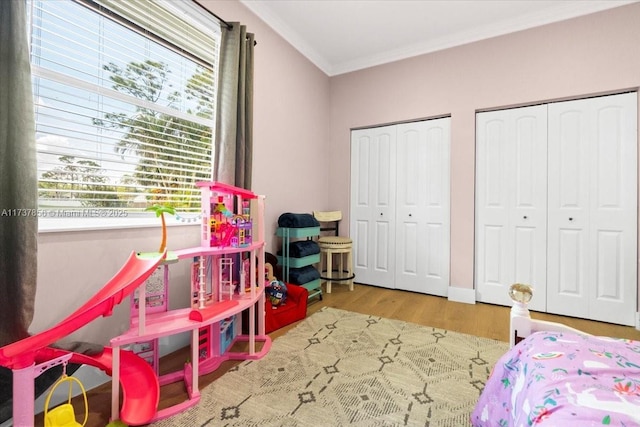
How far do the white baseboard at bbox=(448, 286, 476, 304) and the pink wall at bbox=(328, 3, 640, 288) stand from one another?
54mm

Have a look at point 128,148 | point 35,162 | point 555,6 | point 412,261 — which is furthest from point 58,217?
point 555,6

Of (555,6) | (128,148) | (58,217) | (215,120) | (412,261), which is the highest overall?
(555,6)

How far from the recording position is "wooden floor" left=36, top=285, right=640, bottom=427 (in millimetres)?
1546

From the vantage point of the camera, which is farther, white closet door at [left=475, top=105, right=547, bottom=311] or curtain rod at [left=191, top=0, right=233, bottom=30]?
white closet door at [left=475, top=105, right=547, bottom=311]

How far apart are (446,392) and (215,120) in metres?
2.28

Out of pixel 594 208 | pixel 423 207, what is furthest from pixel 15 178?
pixel 594 208

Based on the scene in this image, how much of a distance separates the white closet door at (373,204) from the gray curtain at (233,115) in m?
1.75

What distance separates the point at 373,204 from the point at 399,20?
6.33 ft

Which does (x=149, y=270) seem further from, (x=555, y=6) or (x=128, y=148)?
(x=555, y=6)

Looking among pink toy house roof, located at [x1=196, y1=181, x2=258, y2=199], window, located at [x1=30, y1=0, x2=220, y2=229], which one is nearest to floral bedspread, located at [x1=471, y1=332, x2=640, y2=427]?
pink toy house roof, located at [x1=196, y1=181, x2=258, y2=199]

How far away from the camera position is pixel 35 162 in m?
1.24

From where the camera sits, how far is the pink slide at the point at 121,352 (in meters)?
0.98

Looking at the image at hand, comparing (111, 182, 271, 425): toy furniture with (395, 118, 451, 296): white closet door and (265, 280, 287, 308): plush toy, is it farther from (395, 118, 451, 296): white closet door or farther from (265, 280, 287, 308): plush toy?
(395, 118, 451, 296): white closet door

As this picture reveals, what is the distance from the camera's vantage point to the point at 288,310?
7.74ft
